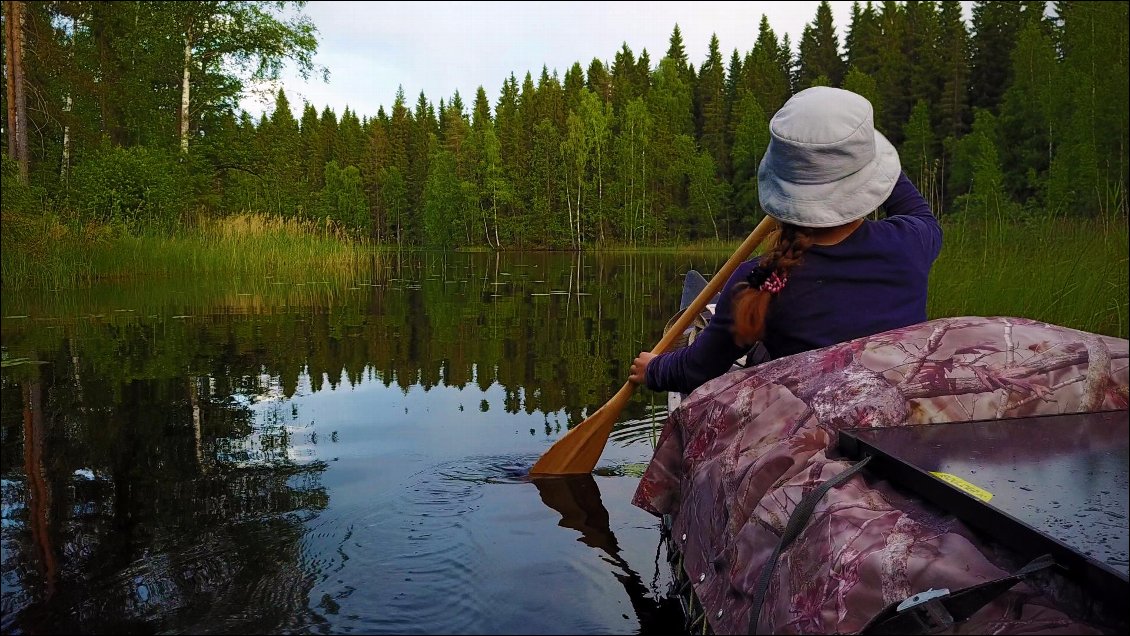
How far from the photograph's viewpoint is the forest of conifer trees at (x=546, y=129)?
67.5 feet

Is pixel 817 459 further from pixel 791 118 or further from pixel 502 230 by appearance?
pixel 502 230

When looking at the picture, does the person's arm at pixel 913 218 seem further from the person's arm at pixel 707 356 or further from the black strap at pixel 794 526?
the black strap at pixel 794 526

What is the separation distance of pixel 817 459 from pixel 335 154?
75.6 meters

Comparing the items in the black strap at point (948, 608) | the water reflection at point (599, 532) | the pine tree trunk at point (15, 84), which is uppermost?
the pine tree trunk at point (15, 84)

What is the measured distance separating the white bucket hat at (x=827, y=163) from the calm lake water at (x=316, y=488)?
135 centimetres

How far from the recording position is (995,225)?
27.6ft

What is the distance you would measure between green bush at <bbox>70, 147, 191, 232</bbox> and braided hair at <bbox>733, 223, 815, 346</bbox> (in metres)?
16.1

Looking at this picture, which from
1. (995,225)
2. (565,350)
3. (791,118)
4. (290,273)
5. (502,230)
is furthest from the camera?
(502,230)

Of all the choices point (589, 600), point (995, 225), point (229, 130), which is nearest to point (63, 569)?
point (589, 600)

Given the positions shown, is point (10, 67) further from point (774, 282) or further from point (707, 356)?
point (774, 282)

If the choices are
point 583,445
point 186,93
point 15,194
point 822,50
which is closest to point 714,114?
point 822,50

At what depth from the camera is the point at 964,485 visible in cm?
167

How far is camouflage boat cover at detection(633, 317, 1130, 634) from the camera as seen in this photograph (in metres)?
1.61

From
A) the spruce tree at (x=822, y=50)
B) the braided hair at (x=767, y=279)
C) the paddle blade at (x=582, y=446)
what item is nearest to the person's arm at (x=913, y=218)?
the braided hair at (x=767, y=279)
